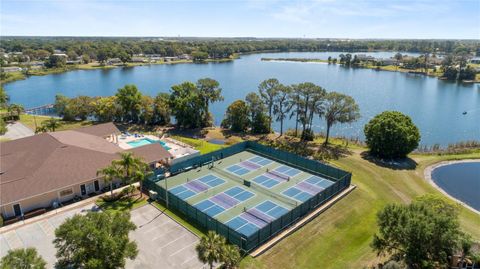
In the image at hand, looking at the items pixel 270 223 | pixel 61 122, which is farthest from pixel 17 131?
pixel 270 223

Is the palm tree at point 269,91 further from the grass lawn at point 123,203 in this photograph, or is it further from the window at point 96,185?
the window at point 96,185

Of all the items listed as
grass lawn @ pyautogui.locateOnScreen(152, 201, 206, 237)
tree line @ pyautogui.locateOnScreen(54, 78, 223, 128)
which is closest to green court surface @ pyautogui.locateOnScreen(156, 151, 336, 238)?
grass lawn @ pyautogui.locateOnScreen(152, 201, 206, 237)

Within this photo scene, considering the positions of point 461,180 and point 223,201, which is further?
point 461,180

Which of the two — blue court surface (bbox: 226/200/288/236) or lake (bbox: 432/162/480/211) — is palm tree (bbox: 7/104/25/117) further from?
lake (bbox: 432/162/480/211)

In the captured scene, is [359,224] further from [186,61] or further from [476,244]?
[186,61]

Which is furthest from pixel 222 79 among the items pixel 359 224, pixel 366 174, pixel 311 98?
pixel 359 224

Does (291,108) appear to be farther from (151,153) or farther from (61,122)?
(61,122)
